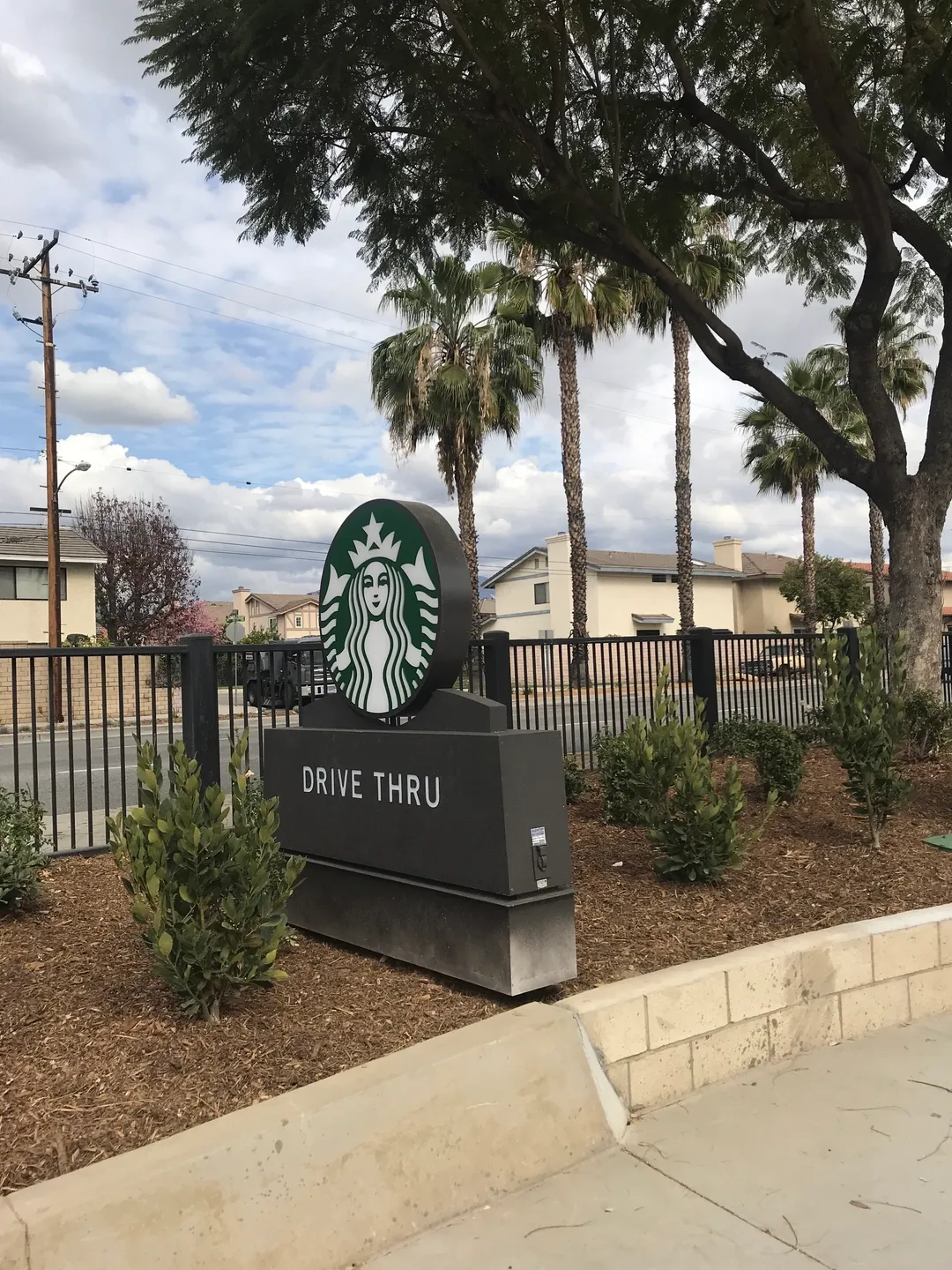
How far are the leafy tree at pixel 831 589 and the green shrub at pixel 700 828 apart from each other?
4543cm

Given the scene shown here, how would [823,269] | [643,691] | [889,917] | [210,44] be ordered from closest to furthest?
[889,917] < [210,44] < [643,691] < [823,269]

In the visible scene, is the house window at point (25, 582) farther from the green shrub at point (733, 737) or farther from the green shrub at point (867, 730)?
the green shrub at point (867, 730)

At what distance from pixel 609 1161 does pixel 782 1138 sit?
599 millimetres

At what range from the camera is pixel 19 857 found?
5.03 metres

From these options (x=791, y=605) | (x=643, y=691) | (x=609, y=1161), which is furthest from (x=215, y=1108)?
(x=791, y=605)

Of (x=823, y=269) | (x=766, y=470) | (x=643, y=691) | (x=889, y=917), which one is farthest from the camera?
(x=766, y=470)

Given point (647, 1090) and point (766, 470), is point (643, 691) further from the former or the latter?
point (766, 470)

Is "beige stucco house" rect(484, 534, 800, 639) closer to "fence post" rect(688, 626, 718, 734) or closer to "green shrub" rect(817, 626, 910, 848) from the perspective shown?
"fence post" rect(688, 626, 718, 734)

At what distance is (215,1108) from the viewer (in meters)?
3.10

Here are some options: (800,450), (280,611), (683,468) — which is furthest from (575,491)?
(280,611)

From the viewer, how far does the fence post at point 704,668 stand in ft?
30.3

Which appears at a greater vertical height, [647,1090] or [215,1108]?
[215,1108]

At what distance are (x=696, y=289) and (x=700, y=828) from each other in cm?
2133

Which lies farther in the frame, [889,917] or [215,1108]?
[889,917]
